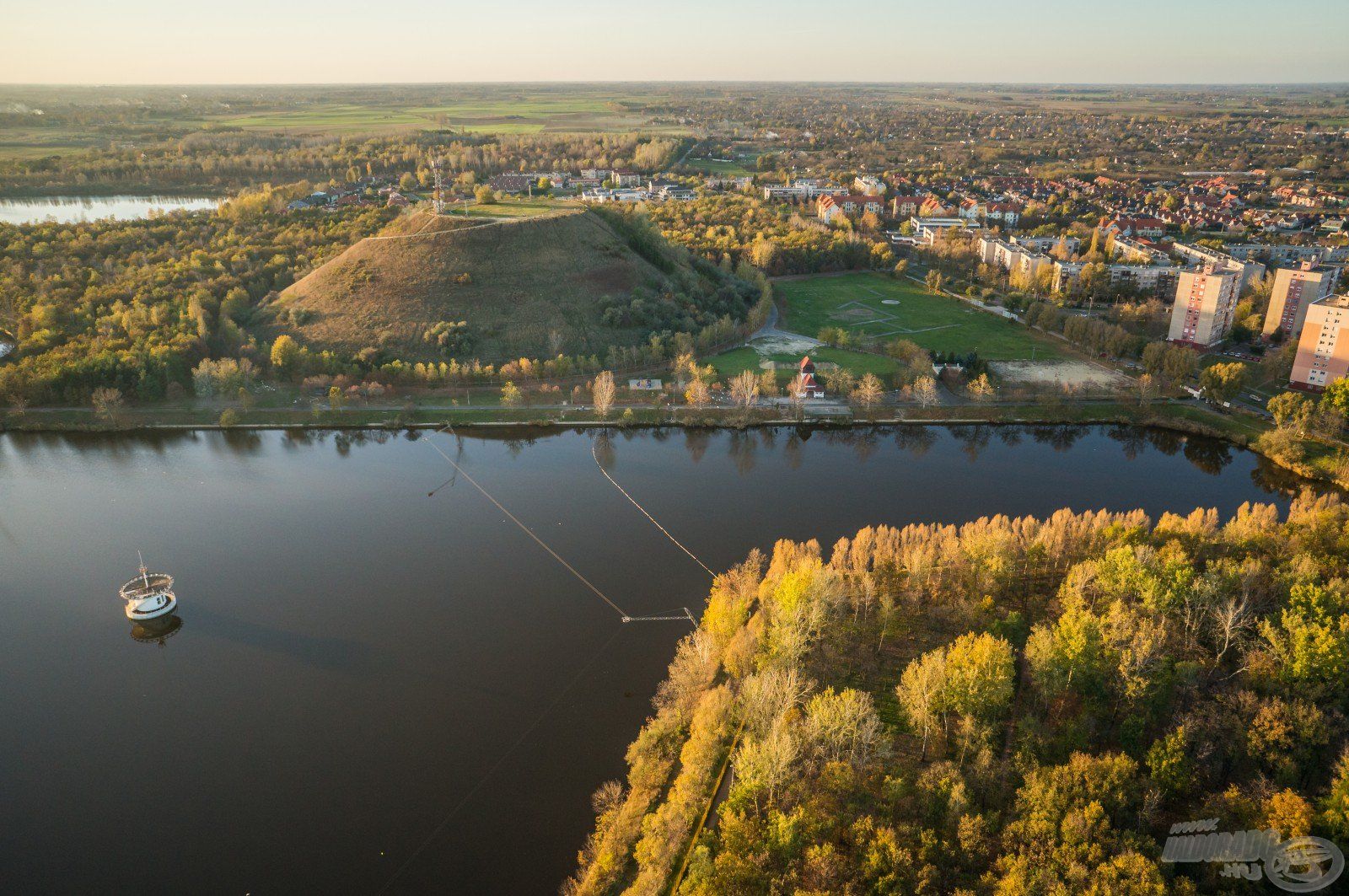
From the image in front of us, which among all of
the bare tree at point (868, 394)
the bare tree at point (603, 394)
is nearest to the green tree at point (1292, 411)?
the bare tree at point (868, 394)

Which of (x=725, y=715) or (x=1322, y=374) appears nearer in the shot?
(x=725, y=715)

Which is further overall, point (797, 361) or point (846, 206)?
point (846, 206)

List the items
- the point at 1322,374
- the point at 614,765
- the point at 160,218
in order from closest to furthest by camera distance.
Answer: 1. the point at 614,765
2. the point at 1322,374
3. the point at 160,218

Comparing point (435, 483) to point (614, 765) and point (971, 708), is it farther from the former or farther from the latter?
point (971, 708)

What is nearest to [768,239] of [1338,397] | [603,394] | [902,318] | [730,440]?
[902,318]

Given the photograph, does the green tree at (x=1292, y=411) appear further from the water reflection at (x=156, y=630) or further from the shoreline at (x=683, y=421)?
the water reflection at (x=156, y=630)

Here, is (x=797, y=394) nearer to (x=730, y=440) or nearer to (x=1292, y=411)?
(x=730, y=440)

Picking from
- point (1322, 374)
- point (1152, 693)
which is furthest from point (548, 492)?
point (1322, 374)
